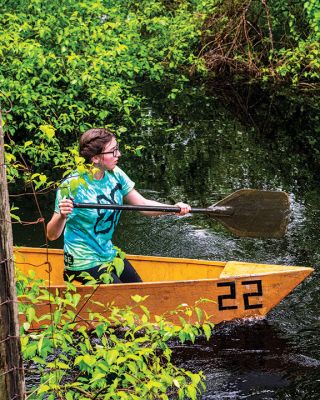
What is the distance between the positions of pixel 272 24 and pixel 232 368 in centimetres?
1177

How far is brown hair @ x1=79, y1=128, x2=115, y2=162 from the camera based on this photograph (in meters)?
5.26

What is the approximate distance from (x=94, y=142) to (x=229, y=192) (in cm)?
527

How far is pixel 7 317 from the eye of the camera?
9.37 feet

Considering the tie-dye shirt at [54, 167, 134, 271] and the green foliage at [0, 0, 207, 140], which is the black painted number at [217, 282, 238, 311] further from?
the green foliage at [0, 0, 207, 140]

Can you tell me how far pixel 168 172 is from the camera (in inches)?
446

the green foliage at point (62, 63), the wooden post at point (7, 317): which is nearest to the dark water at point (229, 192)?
the green foliage at point (62, 63)

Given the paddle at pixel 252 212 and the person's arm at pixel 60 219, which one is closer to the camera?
the person's arm at pixel 60 219

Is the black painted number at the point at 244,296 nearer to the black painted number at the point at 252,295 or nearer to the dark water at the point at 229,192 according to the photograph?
the black painted number at the point at 252,295

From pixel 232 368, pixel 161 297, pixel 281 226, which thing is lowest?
pixel 232 368

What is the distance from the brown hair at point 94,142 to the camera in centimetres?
526

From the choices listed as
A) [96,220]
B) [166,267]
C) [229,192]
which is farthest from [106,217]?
[229,192]

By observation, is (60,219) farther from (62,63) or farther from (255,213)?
(62,63)

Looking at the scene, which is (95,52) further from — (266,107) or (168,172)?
(266,107)

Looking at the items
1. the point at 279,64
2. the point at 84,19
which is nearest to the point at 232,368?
the point at 84,19
